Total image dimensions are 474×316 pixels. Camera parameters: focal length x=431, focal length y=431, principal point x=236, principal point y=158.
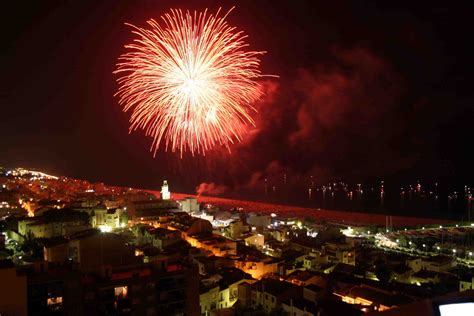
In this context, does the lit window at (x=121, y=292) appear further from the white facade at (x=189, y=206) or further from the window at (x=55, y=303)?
the white facade at (x=189, y=206)

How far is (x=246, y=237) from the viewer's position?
927 centimetres

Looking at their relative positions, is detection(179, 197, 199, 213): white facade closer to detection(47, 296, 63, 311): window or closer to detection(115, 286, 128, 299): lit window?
detection(115, 286, 128, 299): lit window

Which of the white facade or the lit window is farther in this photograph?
the white facade

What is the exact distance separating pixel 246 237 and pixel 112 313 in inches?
208

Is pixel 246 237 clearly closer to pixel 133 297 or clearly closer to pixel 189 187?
pixel 133 297

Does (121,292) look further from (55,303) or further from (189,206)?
(189,206)

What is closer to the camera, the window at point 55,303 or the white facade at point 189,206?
the window at point 55,303

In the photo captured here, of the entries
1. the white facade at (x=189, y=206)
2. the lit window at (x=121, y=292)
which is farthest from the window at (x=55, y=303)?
the white facade at (x=189, y=206)

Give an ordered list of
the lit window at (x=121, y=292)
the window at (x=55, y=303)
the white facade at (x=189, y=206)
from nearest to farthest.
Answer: the window at (x=55, y=303) < the lit window at (x=121, y=292) < the white facade at (x=189, y=206)

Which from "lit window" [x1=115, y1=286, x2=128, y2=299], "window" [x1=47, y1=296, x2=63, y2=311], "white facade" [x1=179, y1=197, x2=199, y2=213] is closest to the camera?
"window" [x1=47, y1=296, x2=63, y2=311]

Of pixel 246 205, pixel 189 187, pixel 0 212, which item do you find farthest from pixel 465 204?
pixel 0 212

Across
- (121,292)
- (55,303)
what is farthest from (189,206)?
(55,303)

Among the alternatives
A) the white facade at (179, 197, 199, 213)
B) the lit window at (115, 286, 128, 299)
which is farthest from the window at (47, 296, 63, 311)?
the white facade at (179, 197, 199, 213)

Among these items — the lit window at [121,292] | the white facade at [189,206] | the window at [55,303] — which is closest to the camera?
the window at [55,303]
